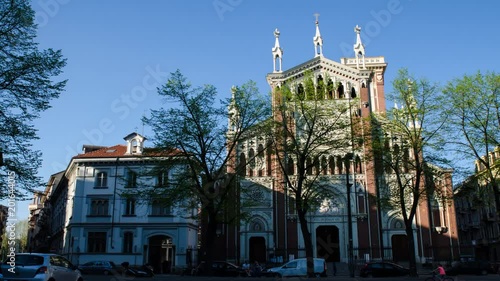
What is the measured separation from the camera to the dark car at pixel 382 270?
3225cm

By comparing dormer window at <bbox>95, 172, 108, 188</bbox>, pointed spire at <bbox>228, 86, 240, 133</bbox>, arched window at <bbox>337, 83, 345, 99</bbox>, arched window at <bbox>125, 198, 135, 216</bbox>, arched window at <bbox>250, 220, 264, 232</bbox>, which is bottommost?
arched window at <bbox>250, 220, 264, 232</bbox>

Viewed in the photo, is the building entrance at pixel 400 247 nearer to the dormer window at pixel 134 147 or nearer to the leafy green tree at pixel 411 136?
the leafy green tree at pixel 411 136

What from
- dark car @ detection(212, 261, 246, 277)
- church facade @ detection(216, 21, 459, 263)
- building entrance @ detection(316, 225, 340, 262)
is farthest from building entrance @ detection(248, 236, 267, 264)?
dark car @ detection(212, 261, 246, 277)

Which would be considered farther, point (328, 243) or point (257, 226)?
point (257, 226)

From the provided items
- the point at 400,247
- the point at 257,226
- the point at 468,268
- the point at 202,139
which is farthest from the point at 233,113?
the point at 468,268

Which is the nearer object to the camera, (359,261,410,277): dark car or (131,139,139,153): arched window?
(359,261,410,277): dark car

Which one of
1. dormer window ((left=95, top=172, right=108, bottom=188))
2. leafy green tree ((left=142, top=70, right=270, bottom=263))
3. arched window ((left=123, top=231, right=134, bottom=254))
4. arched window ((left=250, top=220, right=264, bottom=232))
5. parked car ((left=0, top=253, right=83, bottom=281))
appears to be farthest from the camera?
dormer window ((left=95, top=172, right=108, bottom=188))

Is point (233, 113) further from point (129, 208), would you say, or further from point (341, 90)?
point (341, 90)

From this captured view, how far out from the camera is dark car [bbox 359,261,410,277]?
32250mm

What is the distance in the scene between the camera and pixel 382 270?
32.4m

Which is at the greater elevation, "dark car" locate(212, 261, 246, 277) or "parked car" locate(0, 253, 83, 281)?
"parked car" locate(0, 253, 83, 281)

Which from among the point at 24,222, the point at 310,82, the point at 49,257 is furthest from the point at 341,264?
the point at 24,222

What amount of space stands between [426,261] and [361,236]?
6.30 meters

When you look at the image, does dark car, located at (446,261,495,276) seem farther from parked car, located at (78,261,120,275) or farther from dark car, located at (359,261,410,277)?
parked car, located at (78,261,120,275)
